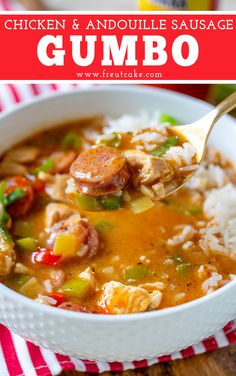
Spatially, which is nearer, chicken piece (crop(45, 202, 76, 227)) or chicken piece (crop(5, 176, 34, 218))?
chicken piece (crop(45, 202, 76, 227))

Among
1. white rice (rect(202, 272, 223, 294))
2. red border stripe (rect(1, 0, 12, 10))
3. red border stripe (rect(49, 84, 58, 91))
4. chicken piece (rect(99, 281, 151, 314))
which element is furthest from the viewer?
red border stripe (rect(1, 0, 12, 10))

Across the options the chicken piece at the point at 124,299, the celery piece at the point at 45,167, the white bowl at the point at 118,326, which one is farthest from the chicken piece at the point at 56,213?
the white bowl at the point at 118,326

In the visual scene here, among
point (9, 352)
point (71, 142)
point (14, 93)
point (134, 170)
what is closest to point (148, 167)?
point (134, 170)

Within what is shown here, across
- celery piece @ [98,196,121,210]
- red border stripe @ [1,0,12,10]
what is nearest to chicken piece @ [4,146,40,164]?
celery piece @ [98,196,121,210]

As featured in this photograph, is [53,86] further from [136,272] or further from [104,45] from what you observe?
[136,272]

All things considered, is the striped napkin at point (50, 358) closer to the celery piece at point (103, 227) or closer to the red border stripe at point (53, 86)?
the celery piece at point (103, 227)

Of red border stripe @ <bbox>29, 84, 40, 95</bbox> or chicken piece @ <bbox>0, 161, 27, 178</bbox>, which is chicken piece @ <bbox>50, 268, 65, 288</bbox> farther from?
red border stripe @ <bbox>29, 84, 40, 95</bbox>

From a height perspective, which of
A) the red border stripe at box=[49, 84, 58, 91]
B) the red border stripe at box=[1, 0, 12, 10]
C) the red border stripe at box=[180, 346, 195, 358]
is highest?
the red border stripe at box=[1, 0, 12, 10]

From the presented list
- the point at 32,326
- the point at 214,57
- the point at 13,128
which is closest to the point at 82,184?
the point at 32,326
